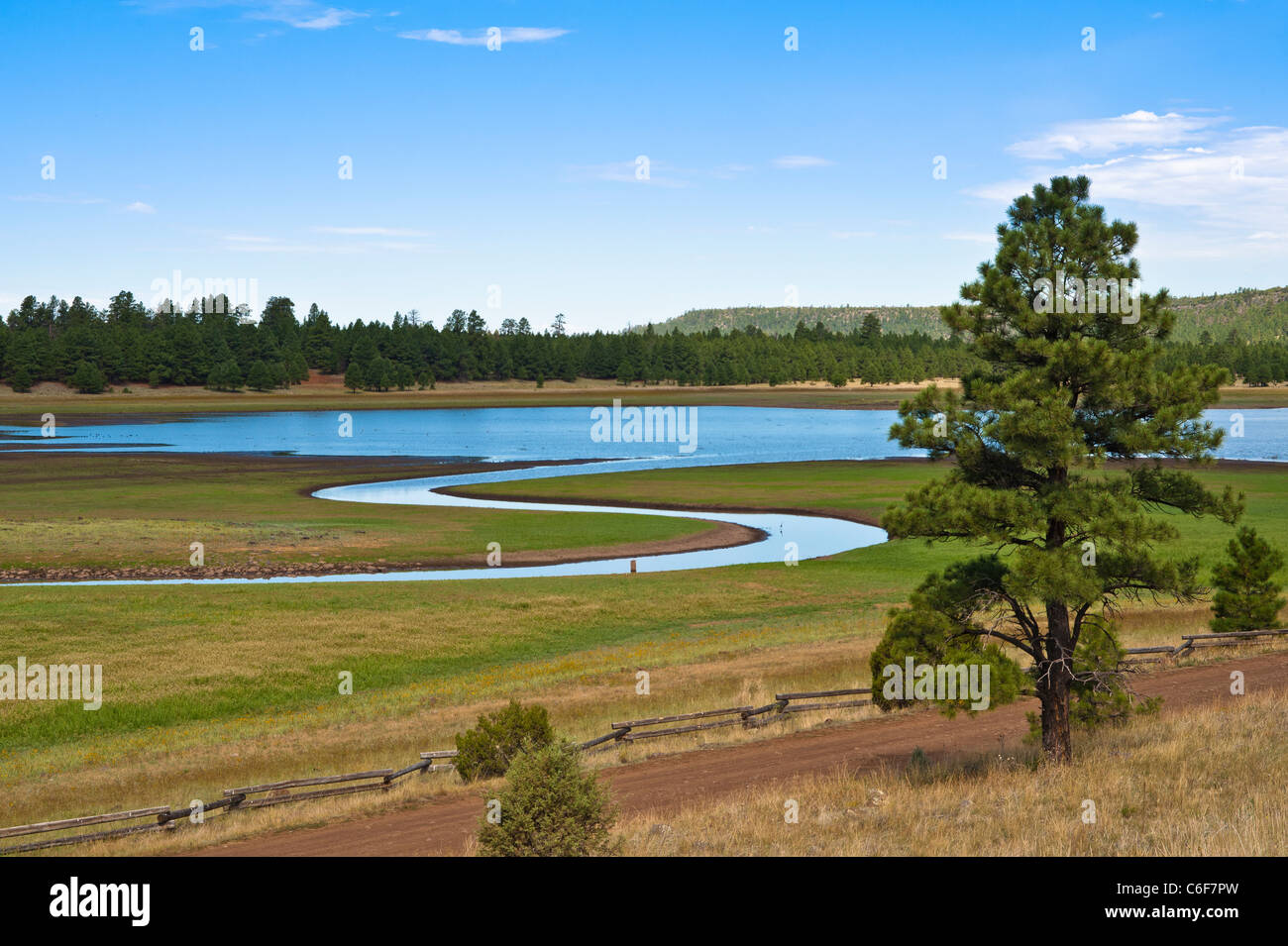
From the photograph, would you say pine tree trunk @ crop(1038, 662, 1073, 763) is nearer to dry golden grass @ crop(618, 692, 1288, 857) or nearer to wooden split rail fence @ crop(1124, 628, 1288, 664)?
dry golden grass @ crop(618, 692, 1288, 857)

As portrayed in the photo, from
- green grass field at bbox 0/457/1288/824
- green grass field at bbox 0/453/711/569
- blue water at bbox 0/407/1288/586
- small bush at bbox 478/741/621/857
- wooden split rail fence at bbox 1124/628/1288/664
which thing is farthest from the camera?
blue water at bbox 0/407/1288/586

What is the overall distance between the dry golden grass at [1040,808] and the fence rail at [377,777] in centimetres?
536

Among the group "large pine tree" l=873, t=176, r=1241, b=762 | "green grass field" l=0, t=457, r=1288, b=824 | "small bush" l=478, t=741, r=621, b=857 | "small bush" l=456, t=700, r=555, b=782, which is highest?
"large pine tree" l=873, t=176, r=1241, b=762

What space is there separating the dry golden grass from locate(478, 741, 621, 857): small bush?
1720 mm

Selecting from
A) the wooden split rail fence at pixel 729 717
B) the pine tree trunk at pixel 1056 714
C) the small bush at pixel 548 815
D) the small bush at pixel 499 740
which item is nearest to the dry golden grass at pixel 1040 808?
the pine tree trunk at pixel 1056 714

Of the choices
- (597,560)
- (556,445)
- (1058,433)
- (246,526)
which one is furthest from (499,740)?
(556,445)

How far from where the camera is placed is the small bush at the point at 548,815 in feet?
37.6

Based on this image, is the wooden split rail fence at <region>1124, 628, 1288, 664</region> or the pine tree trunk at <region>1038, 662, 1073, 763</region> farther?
the wooden split rail fence at <region>1124, 628, 1288, 664</region>

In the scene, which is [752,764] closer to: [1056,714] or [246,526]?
[1056,714]

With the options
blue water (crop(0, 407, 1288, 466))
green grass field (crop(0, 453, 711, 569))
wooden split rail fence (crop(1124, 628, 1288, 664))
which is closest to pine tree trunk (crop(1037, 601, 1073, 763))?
wooden split rail fence (crop(1124, 628, 1288, 664))

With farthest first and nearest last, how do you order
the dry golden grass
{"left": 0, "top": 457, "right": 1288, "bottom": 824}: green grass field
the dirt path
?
1. {"left": 0, "top": 457, "right": 1288, "bottom": 824}: green grass field
2. the dirt path
3. the dry golden grass

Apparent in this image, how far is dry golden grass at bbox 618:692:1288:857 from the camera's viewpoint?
→ 12.6 meters

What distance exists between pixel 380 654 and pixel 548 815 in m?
25.0

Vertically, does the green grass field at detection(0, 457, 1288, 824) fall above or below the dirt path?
below
